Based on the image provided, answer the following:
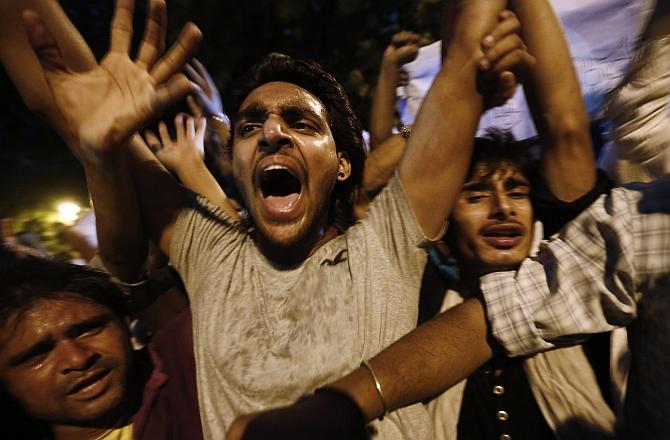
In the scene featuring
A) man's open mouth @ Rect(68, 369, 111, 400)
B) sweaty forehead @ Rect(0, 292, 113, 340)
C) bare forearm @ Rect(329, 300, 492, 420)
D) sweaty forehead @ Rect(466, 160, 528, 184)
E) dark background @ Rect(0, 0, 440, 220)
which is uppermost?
dark background @ Rect(0, 0, 440, 220)

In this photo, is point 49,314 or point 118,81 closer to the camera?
point 118,81

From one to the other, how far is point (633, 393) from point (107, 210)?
5.69 feet

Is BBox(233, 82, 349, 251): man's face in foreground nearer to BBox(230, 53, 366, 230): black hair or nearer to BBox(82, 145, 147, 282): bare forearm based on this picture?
BBox(230, 53, 366, 230): black hair

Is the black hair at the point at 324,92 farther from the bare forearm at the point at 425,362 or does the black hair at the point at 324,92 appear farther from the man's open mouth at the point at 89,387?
the man's open mouth at the point at 89,387

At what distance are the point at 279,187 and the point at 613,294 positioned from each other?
4.25 ft

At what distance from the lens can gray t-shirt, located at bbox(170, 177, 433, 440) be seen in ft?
4.83

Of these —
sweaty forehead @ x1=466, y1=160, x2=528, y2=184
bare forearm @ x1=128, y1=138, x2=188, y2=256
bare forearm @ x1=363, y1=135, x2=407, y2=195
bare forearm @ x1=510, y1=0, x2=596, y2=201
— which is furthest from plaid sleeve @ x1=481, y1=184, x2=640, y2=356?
bare forearm @ x1=128, y1=138, x2=188, y2=256

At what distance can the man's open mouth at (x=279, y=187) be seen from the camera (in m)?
1.85

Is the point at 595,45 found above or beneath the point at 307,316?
above

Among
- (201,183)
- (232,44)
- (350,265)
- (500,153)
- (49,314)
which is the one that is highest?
(232,44)

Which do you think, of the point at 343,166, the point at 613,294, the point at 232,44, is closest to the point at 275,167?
the point at 343,166

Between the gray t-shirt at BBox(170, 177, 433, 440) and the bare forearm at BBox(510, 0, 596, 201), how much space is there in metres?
0.53

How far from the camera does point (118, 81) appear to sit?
1.54m

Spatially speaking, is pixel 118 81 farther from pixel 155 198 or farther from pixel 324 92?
pixel 324 92
